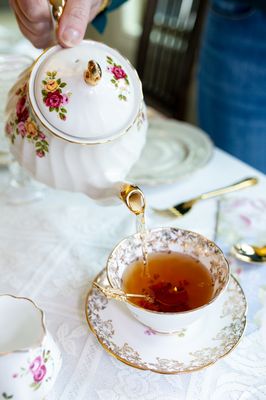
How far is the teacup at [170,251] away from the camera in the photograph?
21.4 inches

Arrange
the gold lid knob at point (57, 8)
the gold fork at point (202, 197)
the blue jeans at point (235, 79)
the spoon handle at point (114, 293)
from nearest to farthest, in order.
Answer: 1. the spoon handle at point (114, 293)
2. the gold lid knob at point (57, 8)
3. the gold fork at point (202, 197)
4. the blue jeans at point (235, 79)

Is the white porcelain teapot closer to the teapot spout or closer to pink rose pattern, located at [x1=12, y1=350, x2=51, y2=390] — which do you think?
the teapot spout

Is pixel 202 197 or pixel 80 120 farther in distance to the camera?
pixel 202 197

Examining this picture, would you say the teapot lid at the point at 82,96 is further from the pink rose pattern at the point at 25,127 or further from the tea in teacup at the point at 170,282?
the tea in teacup at the point at 170,282

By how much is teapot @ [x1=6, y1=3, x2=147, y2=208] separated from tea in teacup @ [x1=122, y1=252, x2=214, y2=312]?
0.10m

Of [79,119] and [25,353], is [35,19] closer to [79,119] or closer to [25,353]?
[79,119]

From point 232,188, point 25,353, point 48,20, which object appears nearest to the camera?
point 25,353

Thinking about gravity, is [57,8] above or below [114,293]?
above

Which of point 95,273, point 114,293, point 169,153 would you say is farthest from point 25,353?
point 169,153

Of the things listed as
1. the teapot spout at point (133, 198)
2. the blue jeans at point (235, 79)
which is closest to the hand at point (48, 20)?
the teapot spout at point (133, 198)

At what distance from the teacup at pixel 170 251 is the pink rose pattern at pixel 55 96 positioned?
0.19 m

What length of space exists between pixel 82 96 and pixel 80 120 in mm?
31

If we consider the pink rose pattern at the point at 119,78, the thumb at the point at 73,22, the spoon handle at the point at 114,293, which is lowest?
the spoon handle at the point at 114,293

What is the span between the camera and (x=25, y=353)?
452 millimetres
